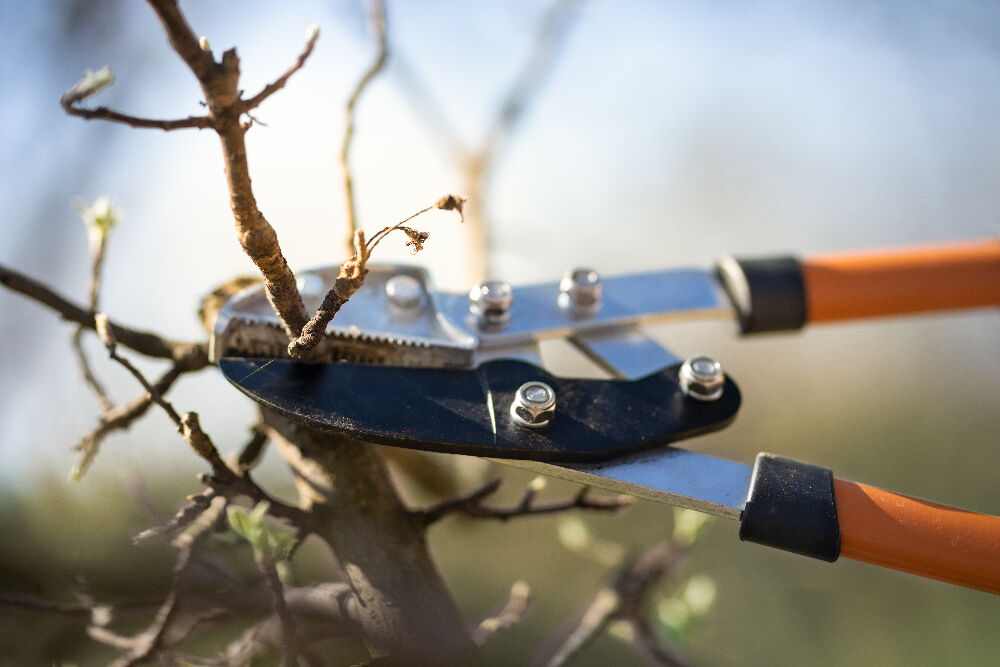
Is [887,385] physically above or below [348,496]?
below

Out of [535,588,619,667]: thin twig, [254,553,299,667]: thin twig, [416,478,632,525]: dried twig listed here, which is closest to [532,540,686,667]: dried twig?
[535,588,619,667]: thin twig

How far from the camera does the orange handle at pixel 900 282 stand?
1.04 metres

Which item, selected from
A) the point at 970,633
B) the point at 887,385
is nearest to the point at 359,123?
the point at 887,385

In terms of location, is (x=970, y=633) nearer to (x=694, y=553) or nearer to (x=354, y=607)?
(x=694, y=553)

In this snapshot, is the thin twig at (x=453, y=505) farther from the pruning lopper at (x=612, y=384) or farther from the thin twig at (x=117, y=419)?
the thin twig at (x=117, y=419)

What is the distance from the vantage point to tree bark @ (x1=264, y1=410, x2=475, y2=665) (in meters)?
0.80

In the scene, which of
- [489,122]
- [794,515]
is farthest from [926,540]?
[489,122]

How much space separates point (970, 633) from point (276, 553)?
1.07 meters

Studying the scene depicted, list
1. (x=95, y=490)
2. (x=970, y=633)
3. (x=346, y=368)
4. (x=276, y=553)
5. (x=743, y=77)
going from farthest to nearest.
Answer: (x=743, y=77) < (x=970, y=633) < (x=95, y=490) < (x=346, y=368) < (x=276, y=553)

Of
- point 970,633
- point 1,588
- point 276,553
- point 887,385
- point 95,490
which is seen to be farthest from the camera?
Result: point 887,385

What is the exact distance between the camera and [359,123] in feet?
5.16

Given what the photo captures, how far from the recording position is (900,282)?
41.1 inches

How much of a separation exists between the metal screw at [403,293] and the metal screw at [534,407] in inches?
6.1

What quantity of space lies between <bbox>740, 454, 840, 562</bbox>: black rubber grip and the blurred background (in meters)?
0.36
